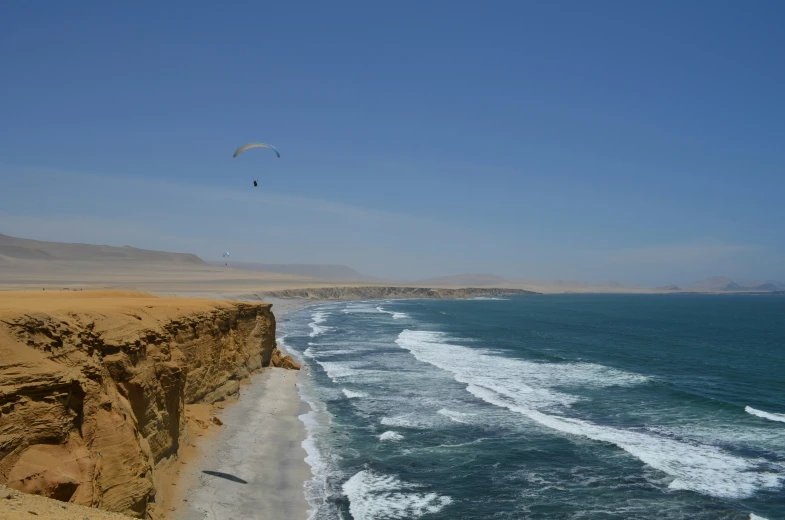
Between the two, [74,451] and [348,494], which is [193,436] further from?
[74,451]

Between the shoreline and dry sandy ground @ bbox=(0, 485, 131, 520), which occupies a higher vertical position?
dry sandy ground @ bbox=(0, 485, 131, 520)

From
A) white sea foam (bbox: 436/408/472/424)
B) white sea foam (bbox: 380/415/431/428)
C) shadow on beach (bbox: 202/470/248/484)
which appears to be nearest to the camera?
shadow on beach (bbox: 202/470/248/484)

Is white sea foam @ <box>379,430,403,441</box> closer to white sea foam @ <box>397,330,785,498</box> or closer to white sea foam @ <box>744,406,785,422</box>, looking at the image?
white sea foam @ <box>397,330,785,498</box>

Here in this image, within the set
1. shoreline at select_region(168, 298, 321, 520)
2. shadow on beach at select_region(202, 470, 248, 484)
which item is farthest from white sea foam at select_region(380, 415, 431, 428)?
shadow on beach at select_region(202, 470, 248, 484)

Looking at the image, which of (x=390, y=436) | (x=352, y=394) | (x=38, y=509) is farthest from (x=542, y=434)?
(x=38, y=509)

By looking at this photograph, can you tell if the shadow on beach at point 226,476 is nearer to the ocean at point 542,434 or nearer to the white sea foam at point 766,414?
the ocean at point 542,434

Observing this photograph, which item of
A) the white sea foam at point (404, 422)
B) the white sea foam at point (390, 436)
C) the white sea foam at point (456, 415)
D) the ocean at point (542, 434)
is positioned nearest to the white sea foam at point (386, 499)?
the ocean at point (542, 434)

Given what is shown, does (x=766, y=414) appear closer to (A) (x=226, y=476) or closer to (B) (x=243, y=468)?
(B) (x=243, y=468)
